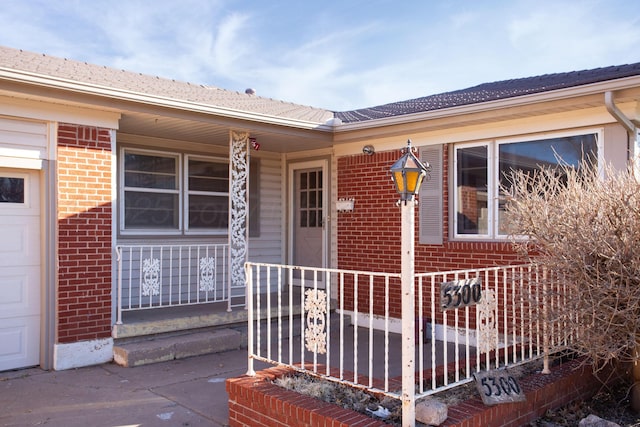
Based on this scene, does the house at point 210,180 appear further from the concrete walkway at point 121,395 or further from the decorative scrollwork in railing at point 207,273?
the concrete walkway at point 121,395

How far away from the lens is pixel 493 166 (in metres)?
6.64

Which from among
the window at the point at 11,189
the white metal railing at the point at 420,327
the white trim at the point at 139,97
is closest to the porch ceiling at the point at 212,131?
the white trim at the point at 139,97

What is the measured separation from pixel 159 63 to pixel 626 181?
18981 mm

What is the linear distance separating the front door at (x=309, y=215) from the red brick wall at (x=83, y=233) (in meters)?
3.64

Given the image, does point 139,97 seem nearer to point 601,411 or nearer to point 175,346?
point 175,346

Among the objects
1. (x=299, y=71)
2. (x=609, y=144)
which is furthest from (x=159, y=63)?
(x=609, y=144)

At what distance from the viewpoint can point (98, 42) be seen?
57.0ft

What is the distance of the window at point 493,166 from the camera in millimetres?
6043

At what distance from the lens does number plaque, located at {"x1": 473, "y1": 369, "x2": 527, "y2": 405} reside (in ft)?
12.2

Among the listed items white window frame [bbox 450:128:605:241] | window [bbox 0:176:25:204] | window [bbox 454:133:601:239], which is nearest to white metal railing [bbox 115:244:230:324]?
window [bbox 0:176:25:204]

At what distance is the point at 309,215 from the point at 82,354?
173 inches

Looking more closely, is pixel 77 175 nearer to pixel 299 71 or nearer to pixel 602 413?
pixel 602 413

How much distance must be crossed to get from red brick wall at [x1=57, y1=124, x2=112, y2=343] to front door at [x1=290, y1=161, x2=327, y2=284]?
3.64 meters

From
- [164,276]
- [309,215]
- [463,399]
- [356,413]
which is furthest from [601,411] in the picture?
[164,276]
